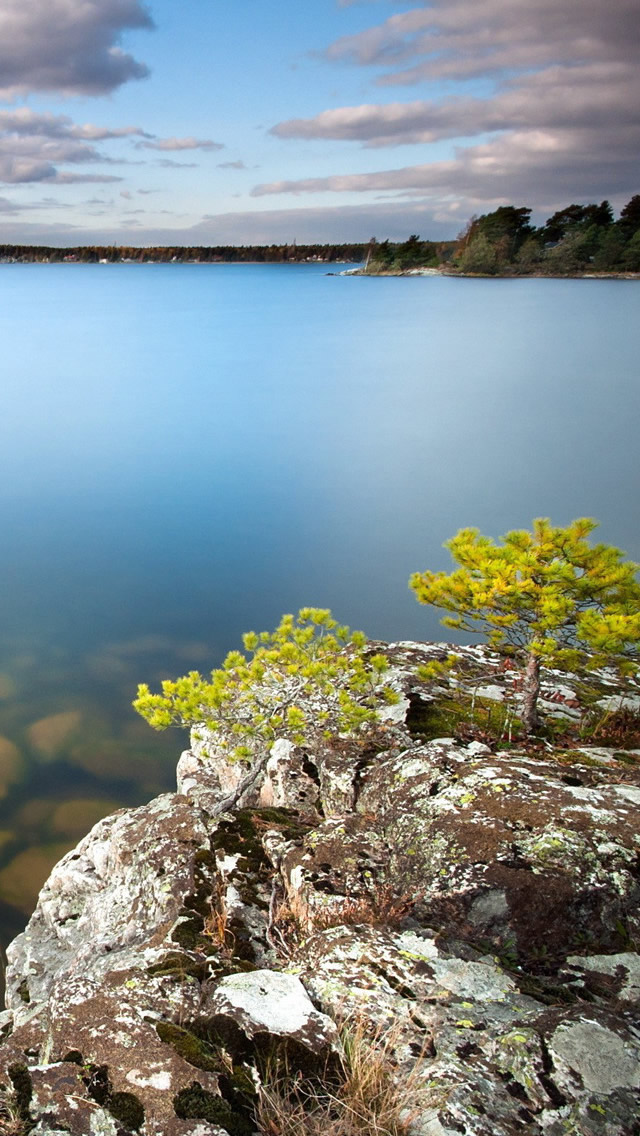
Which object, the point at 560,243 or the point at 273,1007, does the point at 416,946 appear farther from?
the point at 560,243

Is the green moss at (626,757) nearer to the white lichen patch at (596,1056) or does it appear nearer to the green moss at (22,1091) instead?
the white lichen patch at (596,1056)

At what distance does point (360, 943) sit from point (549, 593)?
15.0 ft

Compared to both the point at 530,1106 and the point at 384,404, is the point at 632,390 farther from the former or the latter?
the point at 530,1106

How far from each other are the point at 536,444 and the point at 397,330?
67.2m

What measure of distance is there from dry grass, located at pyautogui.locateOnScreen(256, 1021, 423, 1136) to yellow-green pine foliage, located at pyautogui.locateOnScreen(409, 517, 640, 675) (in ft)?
16.6

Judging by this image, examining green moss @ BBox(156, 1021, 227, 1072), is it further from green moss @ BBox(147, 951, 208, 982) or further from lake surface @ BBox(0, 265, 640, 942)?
lake surface @ BBox(0, 265, 640, 942)

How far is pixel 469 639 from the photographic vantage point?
24.4 metres

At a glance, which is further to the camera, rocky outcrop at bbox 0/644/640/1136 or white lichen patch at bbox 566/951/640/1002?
white lichen patch at bbox 566/951/640/1002

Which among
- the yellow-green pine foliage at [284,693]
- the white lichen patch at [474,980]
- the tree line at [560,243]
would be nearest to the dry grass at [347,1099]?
the white lichen patch at [474,980]

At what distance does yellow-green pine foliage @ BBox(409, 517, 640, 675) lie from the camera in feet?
26.7

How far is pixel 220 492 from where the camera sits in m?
43.7

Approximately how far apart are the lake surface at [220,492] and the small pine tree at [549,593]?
37.8 feet

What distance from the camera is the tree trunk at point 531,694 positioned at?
9.07m

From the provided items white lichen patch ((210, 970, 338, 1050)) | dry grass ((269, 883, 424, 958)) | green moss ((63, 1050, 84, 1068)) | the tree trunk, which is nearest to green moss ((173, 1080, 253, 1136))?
white lichen patch ((210, 970, 338, 1050))
